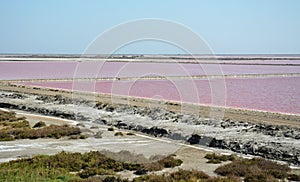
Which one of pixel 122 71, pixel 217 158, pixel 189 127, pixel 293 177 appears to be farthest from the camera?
pixel 122 71

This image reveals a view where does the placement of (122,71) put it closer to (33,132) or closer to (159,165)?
(33,132)

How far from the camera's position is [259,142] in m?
21.4

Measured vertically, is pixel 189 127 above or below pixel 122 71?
below

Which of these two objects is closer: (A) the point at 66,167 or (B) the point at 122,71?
(A) the point at 66,167

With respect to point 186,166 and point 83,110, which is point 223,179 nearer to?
point 186,166

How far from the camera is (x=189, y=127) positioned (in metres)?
25.9

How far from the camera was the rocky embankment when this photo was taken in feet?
67.4

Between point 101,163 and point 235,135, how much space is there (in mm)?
9235

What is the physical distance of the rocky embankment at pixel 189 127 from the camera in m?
20.5

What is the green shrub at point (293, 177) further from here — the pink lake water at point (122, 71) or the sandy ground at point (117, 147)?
the pink lake water at point (122, 71)

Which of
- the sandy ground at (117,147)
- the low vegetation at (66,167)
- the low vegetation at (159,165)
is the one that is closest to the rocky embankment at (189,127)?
the sandy ground at (117,147)

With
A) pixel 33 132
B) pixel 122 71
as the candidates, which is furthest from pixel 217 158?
pixel 122 71

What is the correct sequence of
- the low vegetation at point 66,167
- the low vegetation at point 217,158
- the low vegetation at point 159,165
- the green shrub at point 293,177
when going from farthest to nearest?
the low vegetation at point 217,158 < the low vegetation at point 159,165 < the green shrub at point 293,177 < the low vegetation at point 66,167

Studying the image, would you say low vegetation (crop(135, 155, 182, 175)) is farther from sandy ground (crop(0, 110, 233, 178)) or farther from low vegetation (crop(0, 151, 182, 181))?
sandy ground (crop(0, 110, 233, 178))
